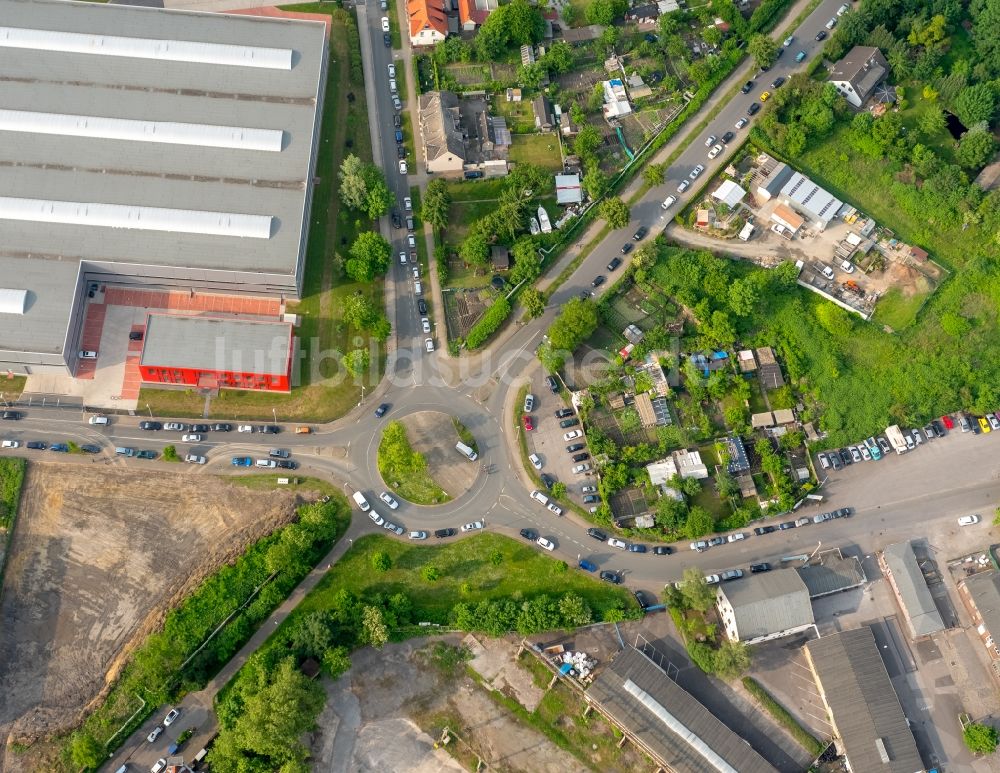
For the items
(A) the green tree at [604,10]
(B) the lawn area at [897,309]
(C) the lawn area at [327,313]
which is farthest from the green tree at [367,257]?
(B) the lawn area at [897,309]

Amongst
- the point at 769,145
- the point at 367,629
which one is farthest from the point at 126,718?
the point at 769,145

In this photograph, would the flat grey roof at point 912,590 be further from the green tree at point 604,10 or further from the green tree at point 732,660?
the green tree at point 604,10

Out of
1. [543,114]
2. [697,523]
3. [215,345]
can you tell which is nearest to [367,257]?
[215,345]

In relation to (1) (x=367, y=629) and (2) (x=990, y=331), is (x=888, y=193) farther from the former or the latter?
(1) (x=367, y=629)

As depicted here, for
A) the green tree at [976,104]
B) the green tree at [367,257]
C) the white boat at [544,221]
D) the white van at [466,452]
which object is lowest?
the white van at [466,452]

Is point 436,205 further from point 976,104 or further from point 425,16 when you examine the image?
point 976,104
